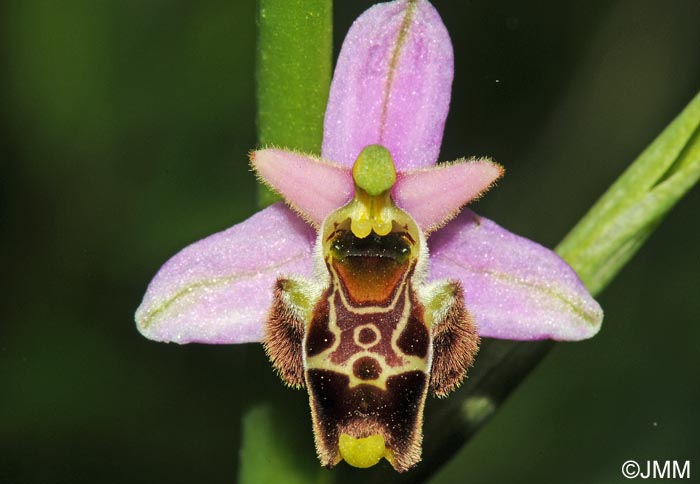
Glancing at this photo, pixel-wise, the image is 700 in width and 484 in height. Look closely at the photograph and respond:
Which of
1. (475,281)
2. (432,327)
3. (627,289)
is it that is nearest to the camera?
(432,327)

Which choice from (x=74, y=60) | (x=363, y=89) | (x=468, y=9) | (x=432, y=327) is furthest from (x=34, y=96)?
(x=432, y=327)

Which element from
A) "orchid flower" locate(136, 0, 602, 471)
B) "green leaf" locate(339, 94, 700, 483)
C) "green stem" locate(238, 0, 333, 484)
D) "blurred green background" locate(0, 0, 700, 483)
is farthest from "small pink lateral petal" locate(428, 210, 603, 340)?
"blurred green background" locate(0, 0, 700, 483)

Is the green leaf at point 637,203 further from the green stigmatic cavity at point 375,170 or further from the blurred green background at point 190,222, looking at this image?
the blurred green background at point 190,222

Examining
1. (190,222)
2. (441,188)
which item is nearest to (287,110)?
(441,188)

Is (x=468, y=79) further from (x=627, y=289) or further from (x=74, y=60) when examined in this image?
(x=74, y=60)

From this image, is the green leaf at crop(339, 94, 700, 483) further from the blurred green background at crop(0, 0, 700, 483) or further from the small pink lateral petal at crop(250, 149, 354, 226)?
the blurred green background at crop(0, 0, 700, 483)

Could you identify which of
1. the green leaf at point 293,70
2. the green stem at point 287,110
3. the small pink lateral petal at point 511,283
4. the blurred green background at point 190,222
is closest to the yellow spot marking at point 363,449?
the green stem at point 287,110
